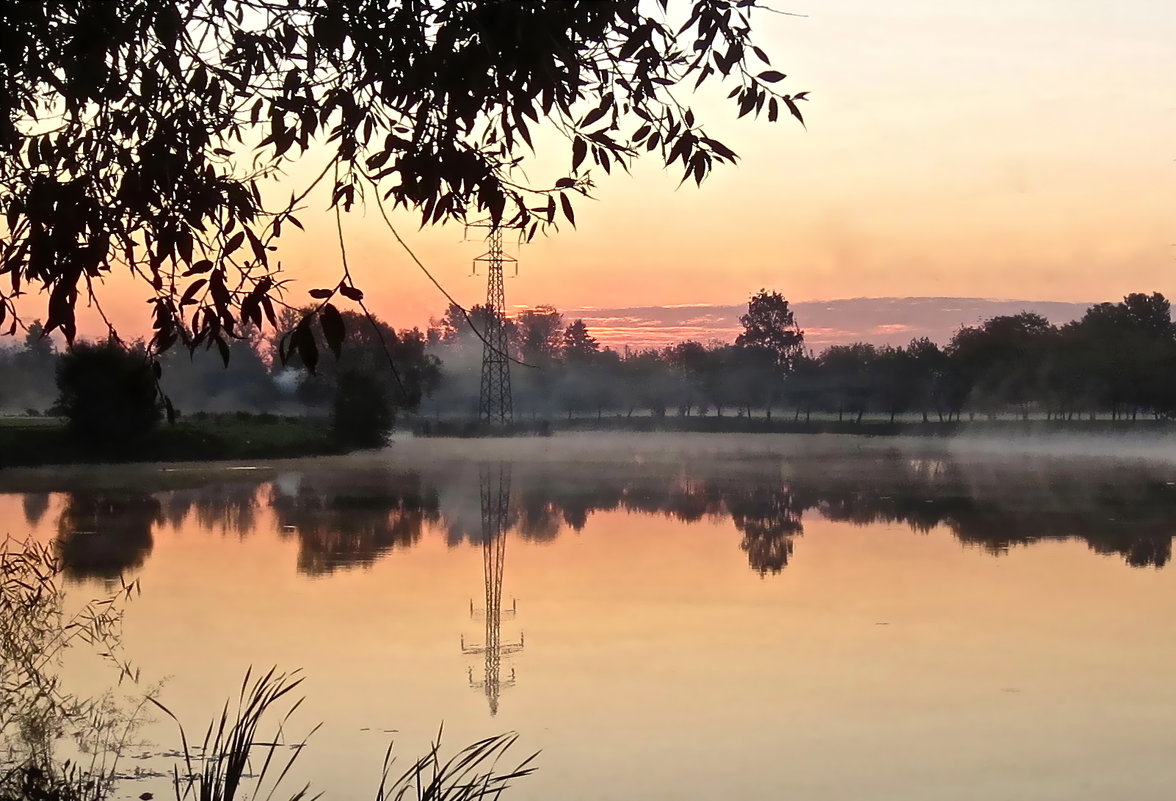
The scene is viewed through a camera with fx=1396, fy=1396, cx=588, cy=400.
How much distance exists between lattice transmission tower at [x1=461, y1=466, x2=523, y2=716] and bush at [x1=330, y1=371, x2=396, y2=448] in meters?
22.3

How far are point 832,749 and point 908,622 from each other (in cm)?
457

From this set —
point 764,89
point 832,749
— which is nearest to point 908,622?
point 832,749

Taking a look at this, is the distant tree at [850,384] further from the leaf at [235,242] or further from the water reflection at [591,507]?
the leaf at [235,242]

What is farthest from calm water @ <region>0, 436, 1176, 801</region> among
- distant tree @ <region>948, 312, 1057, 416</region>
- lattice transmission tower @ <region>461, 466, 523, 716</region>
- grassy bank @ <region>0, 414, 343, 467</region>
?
distant tree @ <region>948, 312, 1057, 416</region>

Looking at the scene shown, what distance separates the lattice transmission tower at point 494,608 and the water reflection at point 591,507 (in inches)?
5.0

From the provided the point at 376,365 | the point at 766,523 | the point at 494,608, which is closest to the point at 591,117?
the point at 494,608

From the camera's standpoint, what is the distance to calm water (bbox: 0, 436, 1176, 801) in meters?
7.96

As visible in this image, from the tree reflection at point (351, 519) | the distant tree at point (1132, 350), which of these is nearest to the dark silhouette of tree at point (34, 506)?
the tree reflection at point (351, 519)

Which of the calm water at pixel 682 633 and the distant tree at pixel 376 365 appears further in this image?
the distant tree at pixel 376 365

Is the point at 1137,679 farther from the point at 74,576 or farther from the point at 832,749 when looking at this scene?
the point at 74,576

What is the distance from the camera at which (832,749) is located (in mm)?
8180

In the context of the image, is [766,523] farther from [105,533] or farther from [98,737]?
[98,737]

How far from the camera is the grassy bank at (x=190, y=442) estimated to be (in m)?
38.7

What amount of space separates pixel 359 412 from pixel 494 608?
38.5 meters
